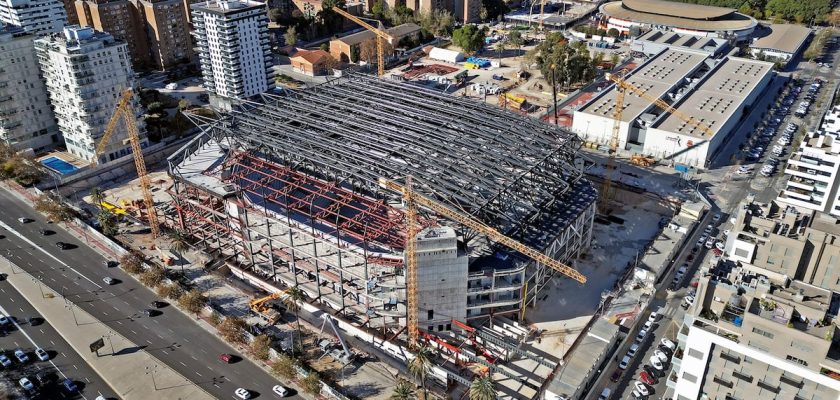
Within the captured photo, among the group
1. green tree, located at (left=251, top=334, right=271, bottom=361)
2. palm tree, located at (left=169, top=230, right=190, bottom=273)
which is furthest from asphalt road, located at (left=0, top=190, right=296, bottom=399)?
palm tree, located at (left=169, top=230, right=190, bottom=273)

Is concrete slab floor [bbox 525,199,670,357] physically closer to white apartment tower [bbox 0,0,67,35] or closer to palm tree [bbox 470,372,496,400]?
palm tree [bbox 470,372,496,400]

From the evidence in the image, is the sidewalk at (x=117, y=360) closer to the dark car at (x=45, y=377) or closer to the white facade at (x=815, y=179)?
the dark car at (x=45, y=377)

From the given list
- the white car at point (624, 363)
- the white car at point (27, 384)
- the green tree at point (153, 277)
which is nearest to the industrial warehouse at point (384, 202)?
the green tree at point (153, 277)

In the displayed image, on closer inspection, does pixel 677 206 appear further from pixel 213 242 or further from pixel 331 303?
pixel 213 242

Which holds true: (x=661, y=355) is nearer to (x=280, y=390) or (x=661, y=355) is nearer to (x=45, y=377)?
(x=280, y=390)

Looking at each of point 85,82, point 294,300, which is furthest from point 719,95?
point 85,82

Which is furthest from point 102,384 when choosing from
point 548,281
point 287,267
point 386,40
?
point 386,40
